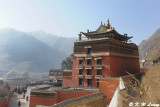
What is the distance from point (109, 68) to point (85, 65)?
4.25 metres

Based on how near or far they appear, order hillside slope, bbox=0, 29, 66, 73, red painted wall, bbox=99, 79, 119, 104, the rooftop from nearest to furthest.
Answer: red painted wall, bbox=99, 79, 119, 104
the rooftop
hillside slope, bbox=0, 29, 66, 73

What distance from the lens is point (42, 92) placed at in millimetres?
17188

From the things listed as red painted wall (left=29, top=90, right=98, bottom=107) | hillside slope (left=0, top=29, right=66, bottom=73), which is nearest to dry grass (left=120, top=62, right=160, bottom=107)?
red painted wall (left=29, top=90, right=98, bottom=107)

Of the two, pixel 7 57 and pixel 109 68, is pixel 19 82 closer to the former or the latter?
pixel 109 68

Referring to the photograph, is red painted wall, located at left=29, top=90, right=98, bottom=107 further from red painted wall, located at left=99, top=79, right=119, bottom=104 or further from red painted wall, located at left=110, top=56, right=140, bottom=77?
red painted wall, located at left=110, top=56, right=140, bottom=77

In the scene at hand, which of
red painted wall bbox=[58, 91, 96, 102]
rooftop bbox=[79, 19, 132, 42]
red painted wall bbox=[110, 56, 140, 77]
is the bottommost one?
red painted wall bbox=[58, 91, 96, 102]

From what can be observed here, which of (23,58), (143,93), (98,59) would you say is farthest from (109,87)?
(23,58)

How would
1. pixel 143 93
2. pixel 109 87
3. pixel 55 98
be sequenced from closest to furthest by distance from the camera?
pixel 143 93, pixel 109 87, pixel 55 98

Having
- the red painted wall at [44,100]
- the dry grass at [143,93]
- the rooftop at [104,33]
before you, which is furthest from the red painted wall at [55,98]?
the rooftop at [104,33]

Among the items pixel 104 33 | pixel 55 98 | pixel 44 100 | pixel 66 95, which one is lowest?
pixel 44 100

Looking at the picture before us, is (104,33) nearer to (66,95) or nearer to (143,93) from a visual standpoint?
(66,95)

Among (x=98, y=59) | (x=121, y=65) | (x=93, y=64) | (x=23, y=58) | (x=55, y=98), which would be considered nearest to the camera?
(x=55, y=98)

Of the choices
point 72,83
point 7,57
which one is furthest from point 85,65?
point 7,57

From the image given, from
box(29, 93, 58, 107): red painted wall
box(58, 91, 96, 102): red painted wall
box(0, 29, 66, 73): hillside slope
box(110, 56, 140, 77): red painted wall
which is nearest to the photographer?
box(29, 93, 58, 107): red painted wall
